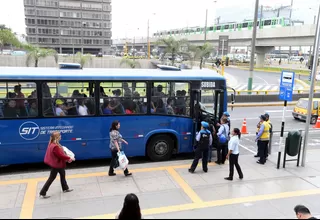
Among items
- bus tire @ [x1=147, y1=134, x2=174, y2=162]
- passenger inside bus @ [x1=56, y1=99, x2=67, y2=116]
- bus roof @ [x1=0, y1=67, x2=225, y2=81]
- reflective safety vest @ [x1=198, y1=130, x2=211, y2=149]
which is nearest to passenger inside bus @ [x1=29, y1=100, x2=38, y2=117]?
passenger inside bus @ [x1=56, y1=99, x2=67, y2=116]

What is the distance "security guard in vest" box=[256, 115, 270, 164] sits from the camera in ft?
30.0

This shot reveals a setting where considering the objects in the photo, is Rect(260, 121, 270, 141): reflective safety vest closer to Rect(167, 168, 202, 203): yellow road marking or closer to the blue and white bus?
the blue and white bus

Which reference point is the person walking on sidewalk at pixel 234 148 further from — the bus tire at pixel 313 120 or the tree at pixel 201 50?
the tree at pixel 201 50

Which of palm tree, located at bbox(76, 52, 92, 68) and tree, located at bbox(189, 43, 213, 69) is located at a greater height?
tree, located at bbox(189, 43, 213, 69)

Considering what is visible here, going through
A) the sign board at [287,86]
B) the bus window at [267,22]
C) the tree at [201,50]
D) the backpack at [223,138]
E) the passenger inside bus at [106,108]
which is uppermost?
the bus window at [267,22]

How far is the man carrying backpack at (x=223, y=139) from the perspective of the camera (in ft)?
28.8

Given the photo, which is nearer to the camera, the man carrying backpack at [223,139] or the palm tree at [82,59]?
the man carrying backpack at [223,139]

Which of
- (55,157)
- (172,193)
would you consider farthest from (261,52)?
(55,157)

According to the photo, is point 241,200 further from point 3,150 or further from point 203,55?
point 203,55

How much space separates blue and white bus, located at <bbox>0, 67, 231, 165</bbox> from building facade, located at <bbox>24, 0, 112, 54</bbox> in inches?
3369

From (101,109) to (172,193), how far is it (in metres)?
3.26

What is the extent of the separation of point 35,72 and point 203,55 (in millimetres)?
37044

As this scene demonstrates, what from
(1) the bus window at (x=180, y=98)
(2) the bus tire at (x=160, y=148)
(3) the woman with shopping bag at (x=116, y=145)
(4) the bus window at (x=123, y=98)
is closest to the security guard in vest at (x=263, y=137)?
(1) the bus window at (x=180, y=98)

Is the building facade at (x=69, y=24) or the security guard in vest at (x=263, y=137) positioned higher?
the building facade at (x=69, y=24)
